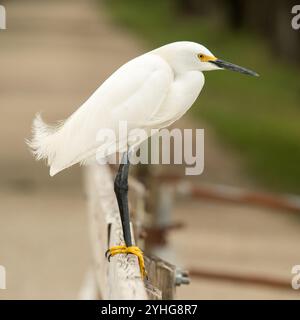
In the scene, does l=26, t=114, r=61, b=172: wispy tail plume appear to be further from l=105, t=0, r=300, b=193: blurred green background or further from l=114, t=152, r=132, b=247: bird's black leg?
l=105, t=0, r=300, b=193: blurred green background

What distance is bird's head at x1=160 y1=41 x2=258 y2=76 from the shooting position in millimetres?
3354

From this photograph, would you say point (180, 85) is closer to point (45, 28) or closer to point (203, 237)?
point (203, 237)

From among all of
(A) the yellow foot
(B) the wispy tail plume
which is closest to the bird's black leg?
(A) the yellow foot

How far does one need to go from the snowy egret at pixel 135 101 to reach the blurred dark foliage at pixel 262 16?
21.0 m

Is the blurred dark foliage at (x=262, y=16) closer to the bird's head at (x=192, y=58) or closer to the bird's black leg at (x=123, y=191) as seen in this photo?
the bird's black leg at (x=123, y=191)

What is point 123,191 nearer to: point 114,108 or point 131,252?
point 131,252

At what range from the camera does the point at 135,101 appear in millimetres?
3586

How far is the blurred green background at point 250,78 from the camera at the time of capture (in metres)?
16.1

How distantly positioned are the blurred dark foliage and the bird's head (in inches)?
832

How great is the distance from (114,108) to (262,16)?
3140cm

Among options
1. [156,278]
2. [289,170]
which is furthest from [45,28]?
[156,278]

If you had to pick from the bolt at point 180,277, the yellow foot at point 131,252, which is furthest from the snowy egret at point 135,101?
the bolt at point 180,277

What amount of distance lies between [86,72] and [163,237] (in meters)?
20.5

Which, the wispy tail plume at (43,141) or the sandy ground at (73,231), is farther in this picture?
the sandy ground at (73,231)
